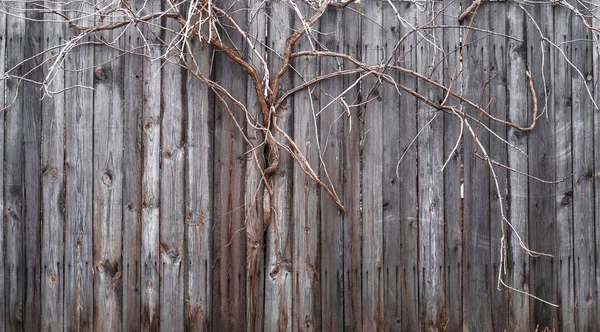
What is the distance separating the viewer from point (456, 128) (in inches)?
112

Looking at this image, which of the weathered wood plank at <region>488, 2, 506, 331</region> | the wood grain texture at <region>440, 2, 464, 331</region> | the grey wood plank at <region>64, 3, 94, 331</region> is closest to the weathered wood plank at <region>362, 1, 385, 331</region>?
the wood grain texture at <region>440, 2, 464, 331</region>

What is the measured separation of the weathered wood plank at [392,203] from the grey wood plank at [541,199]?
680 millimetres

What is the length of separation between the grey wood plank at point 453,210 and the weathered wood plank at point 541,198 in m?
0.38

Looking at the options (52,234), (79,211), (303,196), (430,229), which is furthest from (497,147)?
(52,234)

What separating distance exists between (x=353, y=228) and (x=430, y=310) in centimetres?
59

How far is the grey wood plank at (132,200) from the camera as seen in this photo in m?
2.74

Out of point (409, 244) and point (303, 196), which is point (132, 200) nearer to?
point (303, 196)

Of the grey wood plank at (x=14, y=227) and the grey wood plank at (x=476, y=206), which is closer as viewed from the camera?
the grey wood plank at (x=14, y=227)

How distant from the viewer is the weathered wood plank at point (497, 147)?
2850 mm

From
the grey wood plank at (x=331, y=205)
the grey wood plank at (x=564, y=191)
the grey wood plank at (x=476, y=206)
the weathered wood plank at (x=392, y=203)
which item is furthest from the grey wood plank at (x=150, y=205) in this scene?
the grey wood plank at (x=564, y=191)

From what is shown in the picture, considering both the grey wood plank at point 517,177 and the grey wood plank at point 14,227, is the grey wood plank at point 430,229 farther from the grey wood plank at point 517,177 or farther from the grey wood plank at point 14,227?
the grey wood plank at point 14,227

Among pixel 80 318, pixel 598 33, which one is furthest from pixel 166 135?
pixel 598 33

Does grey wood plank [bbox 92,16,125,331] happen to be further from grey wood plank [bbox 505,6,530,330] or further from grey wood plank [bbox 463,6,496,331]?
grey wood plank [bbox 505,6,530,330]

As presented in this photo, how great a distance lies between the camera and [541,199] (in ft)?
9.43
